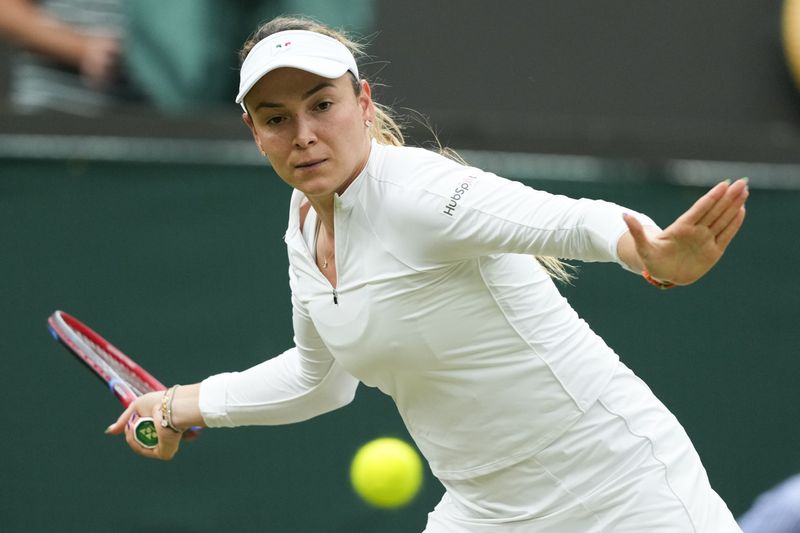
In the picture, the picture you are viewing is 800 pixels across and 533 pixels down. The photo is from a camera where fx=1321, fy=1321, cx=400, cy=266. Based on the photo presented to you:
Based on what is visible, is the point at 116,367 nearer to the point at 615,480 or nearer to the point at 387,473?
the point at 387,473

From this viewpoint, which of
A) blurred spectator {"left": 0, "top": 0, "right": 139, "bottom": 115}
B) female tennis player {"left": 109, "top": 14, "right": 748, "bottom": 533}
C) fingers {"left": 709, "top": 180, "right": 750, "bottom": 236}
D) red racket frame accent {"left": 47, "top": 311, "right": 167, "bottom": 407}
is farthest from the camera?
blurred spectator {"left": 0, "top": 0, "right": 139, "bottom": 115}

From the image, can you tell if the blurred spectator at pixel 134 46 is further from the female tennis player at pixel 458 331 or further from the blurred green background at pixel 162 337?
the female tennis player at pixel 458 331

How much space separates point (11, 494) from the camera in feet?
15.2

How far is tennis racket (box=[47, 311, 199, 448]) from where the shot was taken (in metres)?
3.37

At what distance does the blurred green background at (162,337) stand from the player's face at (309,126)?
6.99ft

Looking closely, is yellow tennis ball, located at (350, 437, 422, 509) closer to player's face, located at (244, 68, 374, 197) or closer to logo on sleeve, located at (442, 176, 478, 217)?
player's face, located at (244, 68, 374, 197)

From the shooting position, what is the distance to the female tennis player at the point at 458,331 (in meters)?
2.52

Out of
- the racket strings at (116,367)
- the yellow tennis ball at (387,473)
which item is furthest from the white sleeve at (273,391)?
the yellow tennis ball at (387,473)

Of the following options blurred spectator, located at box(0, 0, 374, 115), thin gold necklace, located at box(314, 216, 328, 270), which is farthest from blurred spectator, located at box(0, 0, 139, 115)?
thin gold necklace, located at box(314, 216, 328, 270)

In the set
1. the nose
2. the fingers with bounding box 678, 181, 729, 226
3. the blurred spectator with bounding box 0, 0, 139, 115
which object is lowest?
the fingers with bounding box 678, 181, 729, 226

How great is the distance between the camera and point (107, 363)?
356 centimetres

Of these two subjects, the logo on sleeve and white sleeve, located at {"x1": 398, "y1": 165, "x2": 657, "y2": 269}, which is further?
the logo on sleeve

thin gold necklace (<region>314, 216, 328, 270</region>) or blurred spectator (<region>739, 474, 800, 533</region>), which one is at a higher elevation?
thin gold necklace (<region>314, 216, 328, 270</region>)

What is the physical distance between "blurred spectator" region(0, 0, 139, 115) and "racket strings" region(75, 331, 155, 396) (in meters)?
1.30
